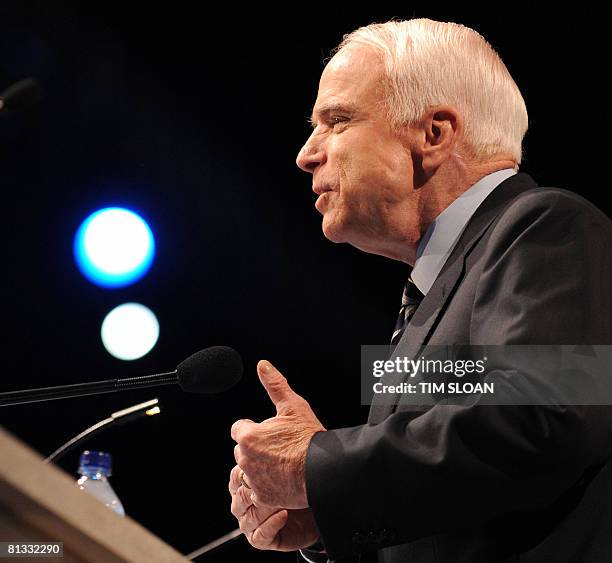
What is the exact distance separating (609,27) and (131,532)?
124 inches

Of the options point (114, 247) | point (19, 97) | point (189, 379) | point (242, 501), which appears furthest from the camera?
point (114, 247)

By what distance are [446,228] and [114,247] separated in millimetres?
2287

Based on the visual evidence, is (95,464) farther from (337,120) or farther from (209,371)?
(337,120)

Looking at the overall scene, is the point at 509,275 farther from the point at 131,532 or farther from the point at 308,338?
the point at 308,338

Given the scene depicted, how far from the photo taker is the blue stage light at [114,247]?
3725mm

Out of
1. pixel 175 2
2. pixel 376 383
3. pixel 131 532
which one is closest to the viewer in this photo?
pixel 131 532

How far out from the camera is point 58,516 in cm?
60

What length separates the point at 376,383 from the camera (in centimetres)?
160

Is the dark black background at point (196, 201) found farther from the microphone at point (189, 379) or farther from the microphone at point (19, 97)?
the microphone at point (189, 379)

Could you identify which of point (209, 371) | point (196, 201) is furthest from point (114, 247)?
point (209, 371)

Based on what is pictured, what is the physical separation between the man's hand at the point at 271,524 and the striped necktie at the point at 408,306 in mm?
412

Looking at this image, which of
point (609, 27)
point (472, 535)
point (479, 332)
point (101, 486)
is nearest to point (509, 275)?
point (479, 332)

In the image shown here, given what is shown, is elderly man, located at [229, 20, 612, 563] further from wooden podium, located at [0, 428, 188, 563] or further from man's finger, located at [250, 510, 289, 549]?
wooden podium, located at [0, 428, 188, 563]

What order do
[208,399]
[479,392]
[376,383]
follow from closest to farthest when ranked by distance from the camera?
[479,392] → [376,383] → [208,399]
